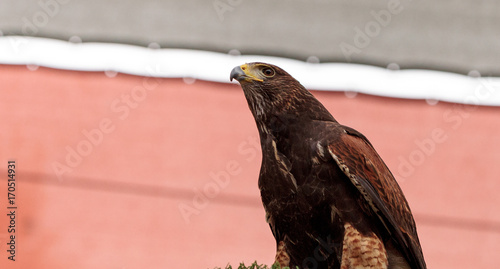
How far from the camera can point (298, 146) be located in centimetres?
240

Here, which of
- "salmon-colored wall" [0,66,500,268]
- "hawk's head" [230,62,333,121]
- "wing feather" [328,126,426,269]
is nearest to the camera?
"wing feather" [328,126,426,269]

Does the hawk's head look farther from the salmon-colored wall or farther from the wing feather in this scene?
the salmon-colored wall

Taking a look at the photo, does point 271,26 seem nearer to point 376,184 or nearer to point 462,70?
point 462,70

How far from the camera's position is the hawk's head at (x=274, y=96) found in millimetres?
2488

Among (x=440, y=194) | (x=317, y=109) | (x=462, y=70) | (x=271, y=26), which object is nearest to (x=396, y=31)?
(x=462, y=70)

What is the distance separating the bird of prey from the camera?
2354 mm

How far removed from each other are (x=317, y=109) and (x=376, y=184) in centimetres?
44

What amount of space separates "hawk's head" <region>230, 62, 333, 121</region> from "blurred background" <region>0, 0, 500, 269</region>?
9.70 ft

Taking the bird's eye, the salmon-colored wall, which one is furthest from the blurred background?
the bird's eye

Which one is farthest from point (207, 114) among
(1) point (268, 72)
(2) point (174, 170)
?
(1) point (268, 72)

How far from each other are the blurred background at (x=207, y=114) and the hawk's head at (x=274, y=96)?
296 cm

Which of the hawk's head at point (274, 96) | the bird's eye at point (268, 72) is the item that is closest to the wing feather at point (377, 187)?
the hawk's head at point (274, 96)

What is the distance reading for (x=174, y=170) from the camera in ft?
18.3

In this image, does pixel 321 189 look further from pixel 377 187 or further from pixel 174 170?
pixel 174 170
